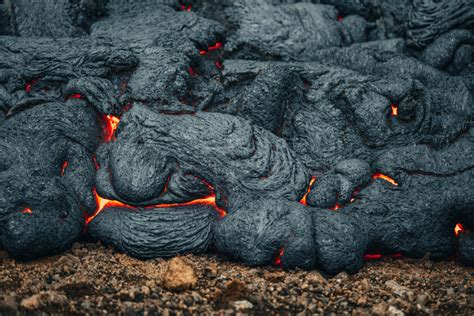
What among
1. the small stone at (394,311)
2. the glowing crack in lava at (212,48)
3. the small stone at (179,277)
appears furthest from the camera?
the glowing crack in lava at (212,48)

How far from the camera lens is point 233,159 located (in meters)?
5.10

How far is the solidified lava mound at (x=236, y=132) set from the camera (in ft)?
15.5

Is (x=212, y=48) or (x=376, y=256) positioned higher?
(x=212, y=48)

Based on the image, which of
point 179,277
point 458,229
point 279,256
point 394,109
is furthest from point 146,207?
point 458,229

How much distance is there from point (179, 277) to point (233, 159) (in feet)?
4.71

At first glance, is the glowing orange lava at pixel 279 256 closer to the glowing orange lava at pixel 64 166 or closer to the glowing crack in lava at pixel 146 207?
the glowing crack in lava at pixel 146 207

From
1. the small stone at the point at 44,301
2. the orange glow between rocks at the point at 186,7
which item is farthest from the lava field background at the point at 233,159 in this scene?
the orange glow between rocks at the point at 186,7

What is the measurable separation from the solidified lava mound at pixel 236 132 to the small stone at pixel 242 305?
0.71m

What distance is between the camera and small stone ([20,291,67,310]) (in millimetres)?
3589

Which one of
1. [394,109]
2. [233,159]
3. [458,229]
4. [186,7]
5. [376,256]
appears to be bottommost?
[376,256]

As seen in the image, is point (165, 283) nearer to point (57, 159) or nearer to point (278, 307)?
point (278, 307)

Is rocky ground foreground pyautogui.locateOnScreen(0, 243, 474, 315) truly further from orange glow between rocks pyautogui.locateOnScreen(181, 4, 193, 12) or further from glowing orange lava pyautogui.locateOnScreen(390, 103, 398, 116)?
orange glow between rocks pyautogui.locateOnScreen(181, 4, 193, 12)

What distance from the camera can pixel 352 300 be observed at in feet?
13.1

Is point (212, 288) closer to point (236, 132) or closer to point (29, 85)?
point (236, 132)
